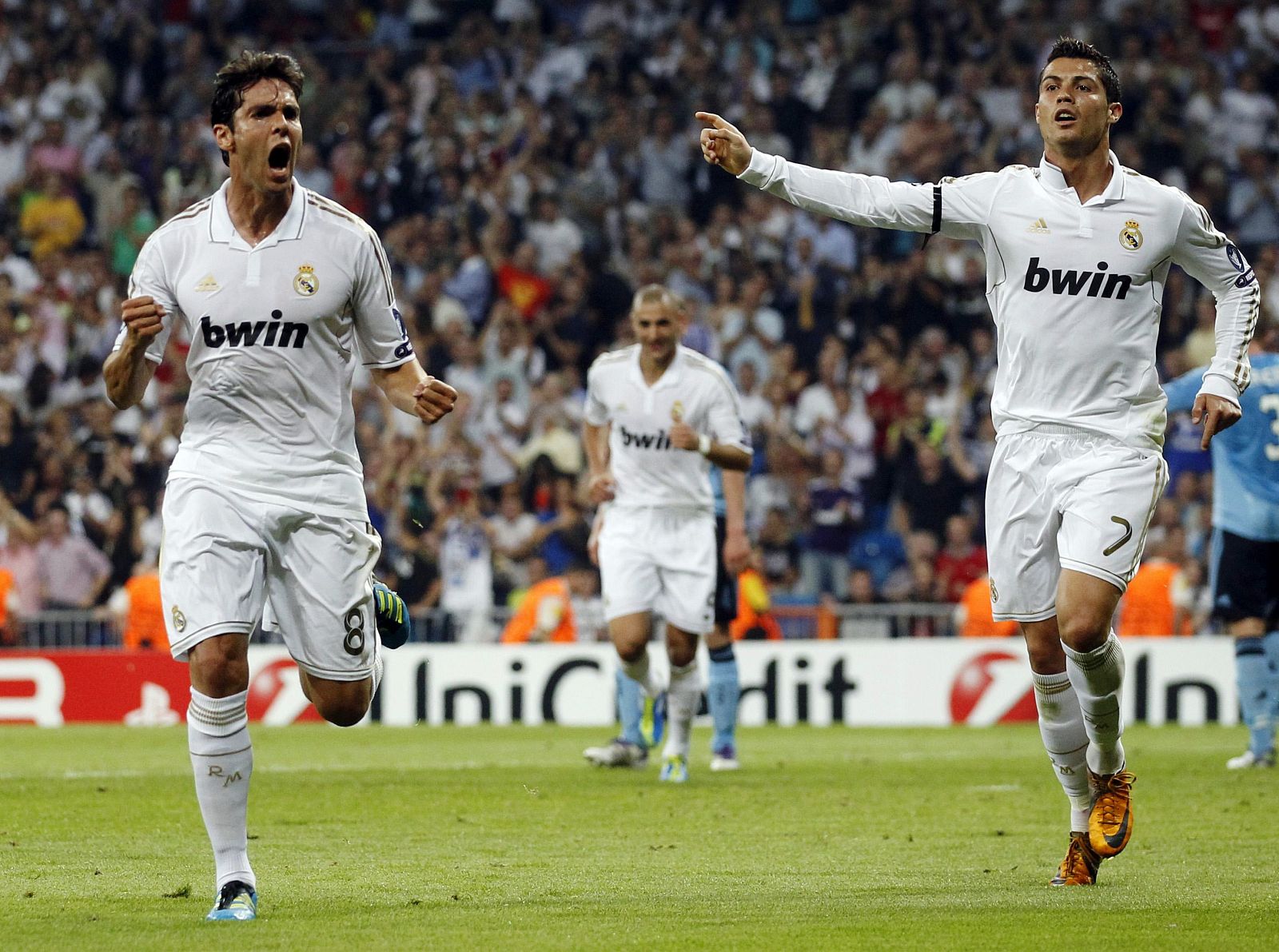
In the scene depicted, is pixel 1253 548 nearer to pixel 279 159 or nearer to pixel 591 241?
pixel 279 159

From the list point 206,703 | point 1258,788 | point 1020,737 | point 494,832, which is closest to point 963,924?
point 206,703

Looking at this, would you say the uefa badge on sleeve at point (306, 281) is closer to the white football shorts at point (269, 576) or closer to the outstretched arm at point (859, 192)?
the white football shorts at point (269, 576)

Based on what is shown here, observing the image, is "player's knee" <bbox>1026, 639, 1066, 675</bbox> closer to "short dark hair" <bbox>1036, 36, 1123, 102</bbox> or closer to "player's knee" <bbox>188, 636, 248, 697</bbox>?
"short dark hair" <bbox>1036, 36, 1123, 102</bbox>

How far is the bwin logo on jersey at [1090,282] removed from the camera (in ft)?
24.9

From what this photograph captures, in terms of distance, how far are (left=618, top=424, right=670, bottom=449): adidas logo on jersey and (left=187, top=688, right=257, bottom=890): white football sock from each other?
6687 millimetres

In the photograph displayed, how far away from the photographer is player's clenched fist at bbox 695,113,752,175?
7.33 m

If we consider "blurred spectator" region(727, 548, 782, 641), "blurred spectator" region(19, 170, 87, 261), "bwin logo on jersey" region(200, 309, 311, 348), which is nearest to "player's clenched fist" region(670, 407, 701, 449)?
"bwin logo on jersey" region(200, 309, 311, 348)

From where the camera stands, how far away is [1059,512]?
7.56 meters

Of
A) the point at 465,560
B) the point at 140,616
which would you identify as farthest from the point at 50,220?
the point at 465,560

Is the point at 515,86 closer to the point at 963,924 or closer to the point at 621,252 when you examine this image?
the point at 621,252

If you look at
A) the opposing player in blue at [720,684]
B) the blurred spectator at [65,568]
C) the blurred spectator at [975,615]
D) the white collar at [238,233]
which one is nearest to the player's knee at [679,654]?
the opposing player in blue at [720,684]

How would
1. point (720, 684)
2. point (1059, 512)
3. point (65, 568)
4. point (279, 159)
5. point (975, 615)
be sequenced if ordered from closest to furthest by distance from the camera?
point (279, 159)
point (1059, 512)
point (720, 684)
point (975, 615)
point (65, 568)

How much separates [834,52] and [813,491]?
6200mm

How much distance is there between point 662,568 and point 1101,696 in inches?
228
